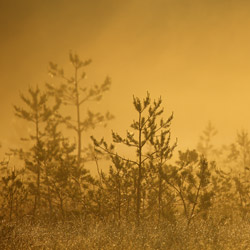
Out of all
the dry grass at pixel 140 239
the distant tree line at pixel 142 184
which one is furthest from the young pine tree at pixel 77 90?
the dry grass at pixel 140 239

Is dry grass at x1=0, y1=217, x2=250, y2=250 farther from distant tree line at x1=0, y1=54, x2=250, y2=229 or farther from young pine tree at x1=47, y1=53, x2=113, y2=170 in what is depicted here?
young pine tree at x1=47, y1=53, x2=113, y2=170

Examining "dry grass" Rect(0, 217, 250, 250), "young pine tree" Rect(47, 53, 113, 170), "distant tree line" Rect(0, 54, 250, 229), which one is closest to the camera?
"dry grass" Rect(0, 217, 250, 250)

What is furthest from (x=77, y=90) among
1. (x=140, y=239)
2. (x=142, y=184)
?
(x=140, y=239)

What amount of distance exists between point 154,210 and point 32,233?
4991 mm

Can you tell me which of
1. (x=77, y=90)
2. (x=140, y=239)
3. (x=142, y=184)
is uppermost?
(x=77, y=90)

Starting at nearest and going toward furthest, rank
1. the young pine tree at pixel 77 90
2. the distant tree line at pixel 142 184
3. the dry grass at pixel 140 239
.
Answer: the dry grass at pixel 140 239, the distant tree line at pixel 142 184, the young pine tree at pixel 77 90

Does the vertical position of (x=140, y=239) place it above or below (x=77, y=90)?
below

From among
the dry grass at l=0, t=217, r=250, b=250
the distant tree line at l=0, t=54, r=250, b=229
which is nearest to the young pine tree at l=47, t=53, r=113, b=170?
the distant tree line at l=0, t=54, r=250, b=229

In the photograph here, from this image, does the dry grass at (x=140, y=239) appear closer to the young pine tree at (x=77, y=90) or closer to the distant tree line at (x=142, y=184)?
the distant tree line at (x=142, y=184)

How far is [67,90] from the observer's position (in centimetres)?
3141

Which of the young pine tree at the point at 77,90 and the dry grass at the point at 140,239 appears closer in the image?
the dry grass at the point at 140,239

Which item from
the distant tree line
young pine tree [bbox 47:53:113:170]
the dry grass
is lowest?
the dry grass

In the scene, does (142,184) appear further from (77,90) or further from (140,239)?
(77,90)

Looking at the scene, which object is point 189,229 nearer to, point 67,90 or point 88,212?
point 88,212
